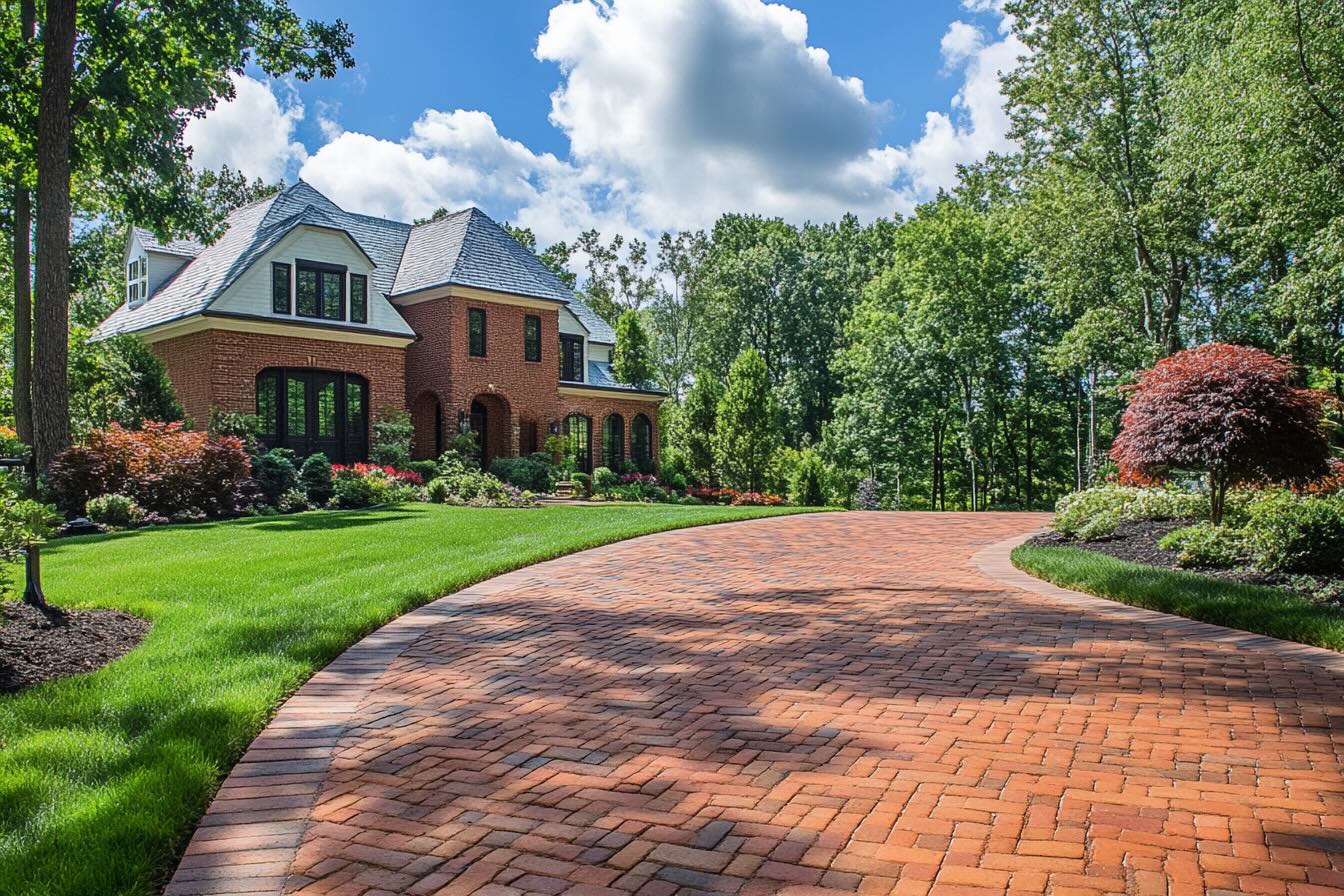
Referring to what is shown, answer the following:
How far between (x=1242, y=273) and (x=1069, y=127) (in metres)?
6.32

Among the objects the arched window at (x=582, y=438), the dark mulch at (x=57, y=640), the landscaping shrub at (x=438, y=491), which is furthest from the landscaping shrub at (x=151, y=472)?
the arched window at (x=582, y=438)

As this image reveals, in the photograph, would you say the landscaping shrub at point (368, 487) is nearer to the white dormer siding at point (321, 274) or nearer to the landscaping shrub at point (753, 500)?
the white dormer siding at point (321, 274)

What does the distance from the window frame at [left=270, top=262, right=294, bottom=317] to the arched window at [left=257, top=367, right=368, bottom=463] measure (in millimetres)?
1496

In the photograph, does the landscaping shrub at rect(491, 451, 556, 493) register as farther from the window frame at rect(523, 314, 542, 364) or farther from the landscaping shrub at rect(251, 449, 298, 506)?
the landscaping shrub at rect(251, 449, 298, 506)

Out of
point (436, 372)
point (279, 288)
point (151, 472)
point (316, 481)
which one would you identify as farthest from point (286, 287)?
point (151, 472)

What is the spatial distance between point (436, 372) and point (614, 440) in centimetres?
710

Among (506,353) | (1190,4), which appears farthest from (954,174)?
(506,353)

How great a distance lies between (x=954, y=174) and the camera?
1307 inches

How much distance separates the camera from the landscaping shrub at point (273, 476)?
17047mm

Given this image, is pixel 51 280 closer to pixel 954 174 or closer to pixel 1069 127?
pixel 1069 127

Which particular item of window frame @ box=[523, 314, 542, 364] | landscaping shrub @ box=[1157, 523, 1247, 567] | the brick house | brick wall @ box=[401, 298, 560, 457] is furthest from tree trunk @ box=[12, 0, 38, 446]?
landscaping shrub @ box=[1157, 523, 1247, 567]

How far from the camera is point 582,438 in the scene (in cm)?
2917

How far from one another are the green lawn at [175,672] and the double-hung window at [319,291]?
Answer: 38.5 feet

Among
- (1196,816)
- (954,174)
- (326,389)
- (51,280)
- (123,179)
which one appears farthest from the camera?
(954,174)
